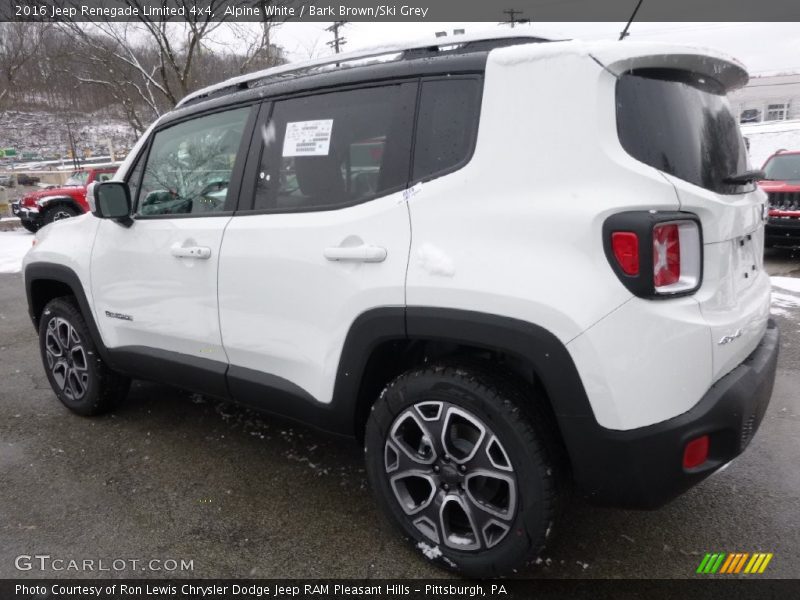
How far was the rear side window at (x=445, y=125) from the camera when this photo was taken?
6.70ft

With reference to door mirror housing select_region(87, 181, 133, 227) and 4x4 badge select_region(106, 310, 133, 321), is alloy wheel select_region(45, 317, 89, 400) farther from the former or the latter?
door mirror housing select_region(87, 181, 133, 227)

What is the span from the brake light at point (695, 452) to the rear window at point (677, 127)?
2.65ft

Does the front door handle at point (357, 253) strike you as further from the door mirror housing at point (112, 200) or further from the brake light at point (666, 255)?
the door mirror housing at point (112, 200)

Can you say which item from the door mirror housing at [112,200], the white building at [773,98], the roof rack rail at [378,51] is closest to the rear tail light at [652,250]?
the roof rack rail at [378,51]

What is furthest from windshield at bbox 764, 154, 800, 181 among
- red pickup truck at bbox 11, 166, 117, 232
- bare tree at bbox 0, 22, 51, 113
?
bare tree at bbox 0, 22, 51, 113

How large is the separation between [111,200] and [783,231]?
8645 millimetres

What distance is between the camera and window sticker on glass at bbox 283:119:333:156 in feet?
8.00

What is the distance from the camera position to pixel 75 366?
369 cm

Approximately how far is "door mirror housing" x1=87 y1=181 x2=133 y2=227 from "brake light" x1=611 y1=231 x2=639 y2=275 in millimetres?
2488

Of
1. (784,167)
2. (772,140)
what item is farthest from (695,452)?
(772,140)

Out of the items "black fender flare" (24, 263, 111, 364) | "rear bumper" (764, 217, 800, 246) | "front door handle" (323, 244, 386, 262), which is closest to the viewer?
"front door handle" (323, 244, 386, 262)

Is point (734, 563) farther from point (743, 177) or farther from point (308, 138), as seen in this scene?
point (308, 138)

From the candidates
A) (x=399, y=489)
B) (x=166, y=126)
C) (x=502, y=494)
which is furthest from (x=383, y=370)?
(x=166, y=126)

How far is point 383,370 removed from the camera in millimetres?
2361
